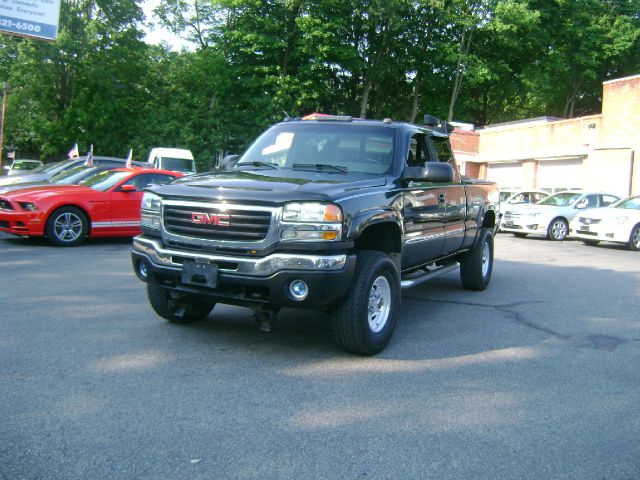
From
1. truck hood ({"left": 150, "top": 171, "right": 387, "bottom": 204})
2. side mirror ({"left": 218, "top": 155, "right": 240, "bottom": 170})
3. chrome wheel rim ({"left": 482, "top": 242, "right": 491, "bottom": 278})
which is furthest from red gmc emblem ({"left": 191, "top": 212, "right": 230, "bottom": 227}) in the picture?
chrome wheel rim ({"left": 482, "top": 242, "right": 491, "bottom": 278})

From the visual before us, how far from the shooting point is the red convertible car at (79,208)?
35.4ft

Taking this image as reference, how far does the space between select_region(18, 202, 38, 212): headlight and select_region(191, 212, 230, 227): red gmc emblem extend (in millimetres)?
7214

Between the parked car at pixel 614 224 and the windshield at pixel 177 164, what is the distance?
15269mm

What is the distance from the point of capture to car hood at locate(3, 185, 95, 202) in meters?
10.8

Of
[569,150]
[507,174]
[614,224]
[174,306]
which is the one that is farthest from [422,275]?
[507,174]

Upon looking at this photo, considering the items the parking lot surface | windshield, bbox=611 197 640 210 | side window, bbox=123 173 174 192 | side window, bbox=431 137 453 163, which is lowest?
the parking lot surface

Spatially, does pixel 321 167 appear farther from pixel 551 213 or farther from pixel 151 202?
pixel 551 213

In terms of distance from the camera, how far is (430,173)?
18.1 feet

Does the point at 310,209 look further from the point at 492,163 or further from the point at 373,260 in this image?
the point at 492,163

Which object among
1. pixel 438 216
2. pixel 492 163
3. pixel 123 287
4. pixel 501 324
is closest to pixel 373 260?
pixel 438 216

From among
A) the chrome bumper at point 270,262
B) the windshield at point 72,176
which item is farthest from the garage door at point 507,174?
the chrome bumper at point 270,262

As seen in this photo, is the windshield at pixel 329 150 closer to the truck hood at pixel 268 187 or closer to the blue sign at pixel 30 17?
the truck hood at pixel 268 187

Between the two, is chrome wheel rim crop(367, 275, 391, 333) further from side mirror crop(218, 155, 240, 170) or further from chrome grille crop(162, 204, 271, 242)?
side mirror crop(218, 155, 240, 170)

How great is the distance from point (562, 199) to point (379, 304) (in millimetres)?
16153
